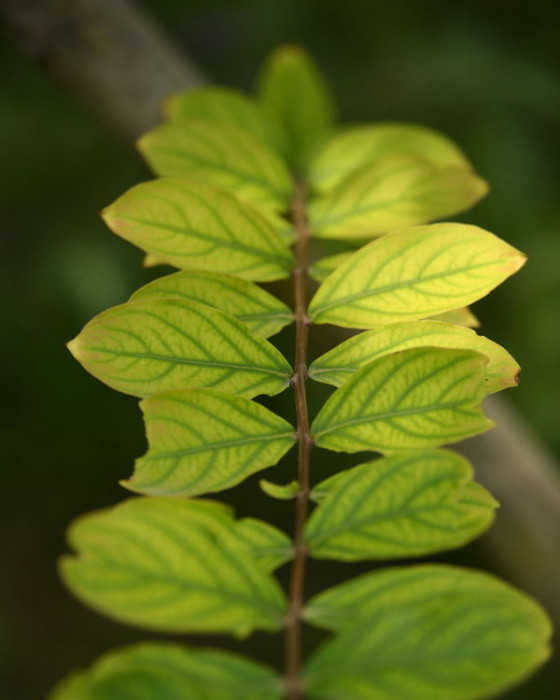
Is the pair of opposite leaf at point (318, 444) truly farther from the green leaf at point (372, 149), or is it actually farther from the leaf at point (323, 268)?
the green leaf at point (372, 149)

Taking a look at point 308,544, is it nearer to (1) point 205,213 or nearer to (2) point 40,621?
(1) point 205,213

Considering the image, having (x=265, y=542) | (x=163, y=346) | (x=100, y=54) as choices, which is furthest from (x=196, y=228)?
(x=100, y=54)

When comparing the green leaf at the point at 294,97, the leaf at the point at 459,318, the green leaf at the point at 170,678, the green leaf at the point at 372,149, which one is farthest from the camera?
the green leaf at the point at 294,97

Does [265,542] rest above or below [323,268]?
below

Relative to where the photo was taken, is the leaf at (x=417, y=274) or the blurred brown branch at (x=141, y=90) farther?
the blurred brown branch at (x=141, y=90)

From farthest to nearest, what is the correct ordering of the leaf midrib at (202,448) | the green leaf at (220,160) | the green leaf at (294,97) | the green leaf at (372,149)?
the green leaf at (294,97) < the green leaf at (372,149) < the green leaf at (220,160) < the leaf midrib at (202,448)

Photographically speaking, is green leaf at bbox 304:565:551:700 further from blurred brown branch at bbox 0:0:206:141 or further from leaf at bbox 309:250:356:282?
blurred brown branch at bbox 0:0:206:141

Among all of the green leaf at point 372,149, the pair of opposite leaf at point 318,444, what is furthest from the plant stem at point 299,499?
the green leaf at point 372,149

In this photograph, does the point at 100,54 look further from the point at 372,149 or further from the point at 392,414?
the point at 392,414
